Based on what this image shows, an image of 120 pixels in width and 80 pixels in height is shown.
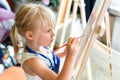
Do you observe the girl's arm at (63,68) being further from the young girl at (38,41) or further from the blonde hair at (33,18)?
the blonde hair at (33,18)

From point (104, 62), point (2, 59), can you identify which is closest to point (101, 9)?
point (104, 62)

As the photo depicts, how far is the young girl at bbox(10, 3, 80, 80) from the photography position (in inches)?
44.3

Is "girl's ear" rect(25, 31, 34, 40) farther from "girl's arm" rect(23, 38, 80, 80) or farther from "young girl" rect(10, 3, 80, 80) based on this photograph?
"girl's arm" rect(23, 38, 80, 80)

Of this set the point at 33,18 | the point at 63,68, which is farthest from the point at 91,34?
the point at 33,18

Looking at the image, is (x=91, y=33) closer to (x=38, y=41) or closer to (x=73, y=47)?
(x=73, y=47)

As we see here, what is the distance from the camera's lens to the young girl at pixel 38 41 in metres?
1.13

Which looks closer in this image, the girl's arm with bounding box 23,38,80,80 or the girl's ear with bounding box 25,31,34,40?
the girl's arm with bounding box 23,38,80,80

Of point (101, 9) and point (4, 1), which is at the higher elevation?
point (101, 9)

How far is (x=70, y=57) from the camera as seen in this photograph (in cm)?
111

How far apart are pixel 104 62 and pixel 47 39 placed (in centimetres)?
83

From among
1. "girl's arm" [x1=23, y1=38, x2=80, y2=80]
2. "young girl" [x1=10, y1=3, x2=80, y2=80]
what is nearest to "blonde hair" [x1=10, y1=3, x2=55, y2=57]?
"young girl" [x1=10, y1=3, x2=80, y2=80]

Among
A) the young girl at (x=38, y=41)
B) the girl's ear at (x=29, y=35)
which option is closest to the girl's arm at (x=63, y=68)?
the young girl at (x=38, y=41)

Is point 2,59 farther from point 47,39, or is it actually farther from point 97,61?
point 47,39

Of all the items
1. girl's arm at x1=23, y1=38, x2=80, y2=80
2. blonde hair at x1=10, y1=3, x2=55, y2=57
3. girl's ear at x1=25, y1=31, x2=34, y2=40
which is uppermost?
blonde hair at x1=10, y1=3, x2=55, y2=57
